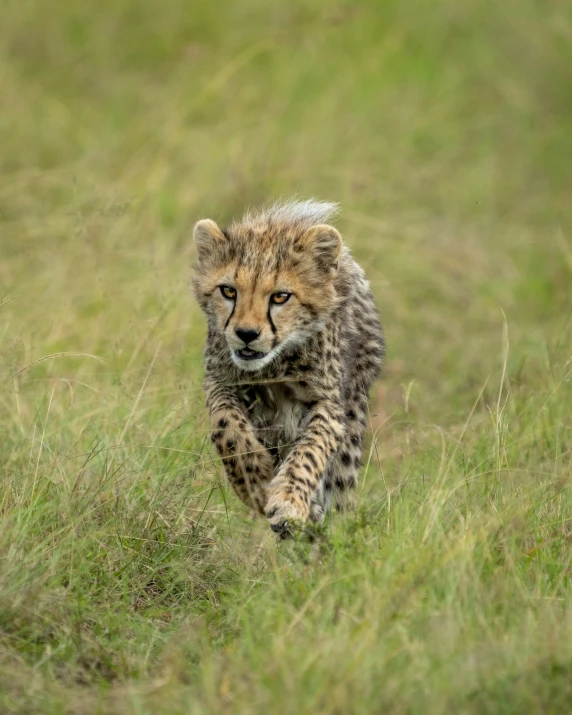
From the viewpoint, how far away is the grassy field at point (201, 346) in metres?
3.52

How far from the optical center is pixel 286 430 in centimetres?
504

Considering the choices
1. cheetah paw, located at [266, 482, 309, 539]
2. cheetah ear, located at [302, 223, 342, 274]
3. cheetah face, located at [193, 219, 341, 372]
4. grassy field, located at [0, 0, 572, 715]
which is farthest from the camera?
cheetah ear, located at [302, 223, 342, 274]

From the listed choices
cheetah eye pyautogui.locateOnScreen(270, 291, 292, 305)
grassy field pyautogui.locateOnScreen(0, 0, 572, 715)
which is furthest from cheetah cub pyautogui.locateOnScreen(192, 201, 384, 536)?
grassy field pyautogui.locateOnScreen(0, 0, 572, 715)

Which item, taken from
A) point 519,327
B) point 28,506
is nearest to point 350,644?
point 28,506

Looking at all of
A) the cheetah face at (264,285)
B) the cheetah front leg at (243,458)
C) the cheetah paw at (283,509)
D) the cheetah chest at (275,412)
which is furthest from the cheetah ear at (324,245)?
the cheetah paw at (283,509)

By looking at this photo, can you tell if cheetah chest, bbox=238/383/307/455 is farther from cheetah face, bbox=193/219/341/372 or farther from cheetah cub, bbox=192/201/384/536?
cheetah face, bbox=193/219/341/372

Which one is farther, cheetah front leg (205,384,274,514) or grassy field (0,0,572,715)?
cheetah front leg (205,384,274,514)

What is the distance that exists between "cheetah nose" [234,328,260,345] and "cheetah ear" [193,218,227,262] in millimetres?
515

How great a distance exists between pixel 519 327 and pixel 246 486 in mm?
3285

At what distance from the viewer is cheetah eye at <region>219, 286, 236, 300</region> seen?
480 cm

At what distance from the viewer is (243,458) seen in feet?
15.6

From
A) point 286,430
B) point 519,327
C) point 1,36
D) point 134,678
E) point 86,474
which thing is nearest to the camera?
point 134,678

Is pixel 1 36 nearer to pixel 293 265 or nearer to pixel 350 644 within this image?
pixel 293 265

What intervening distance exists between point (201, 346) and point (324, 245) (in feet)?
5.43
